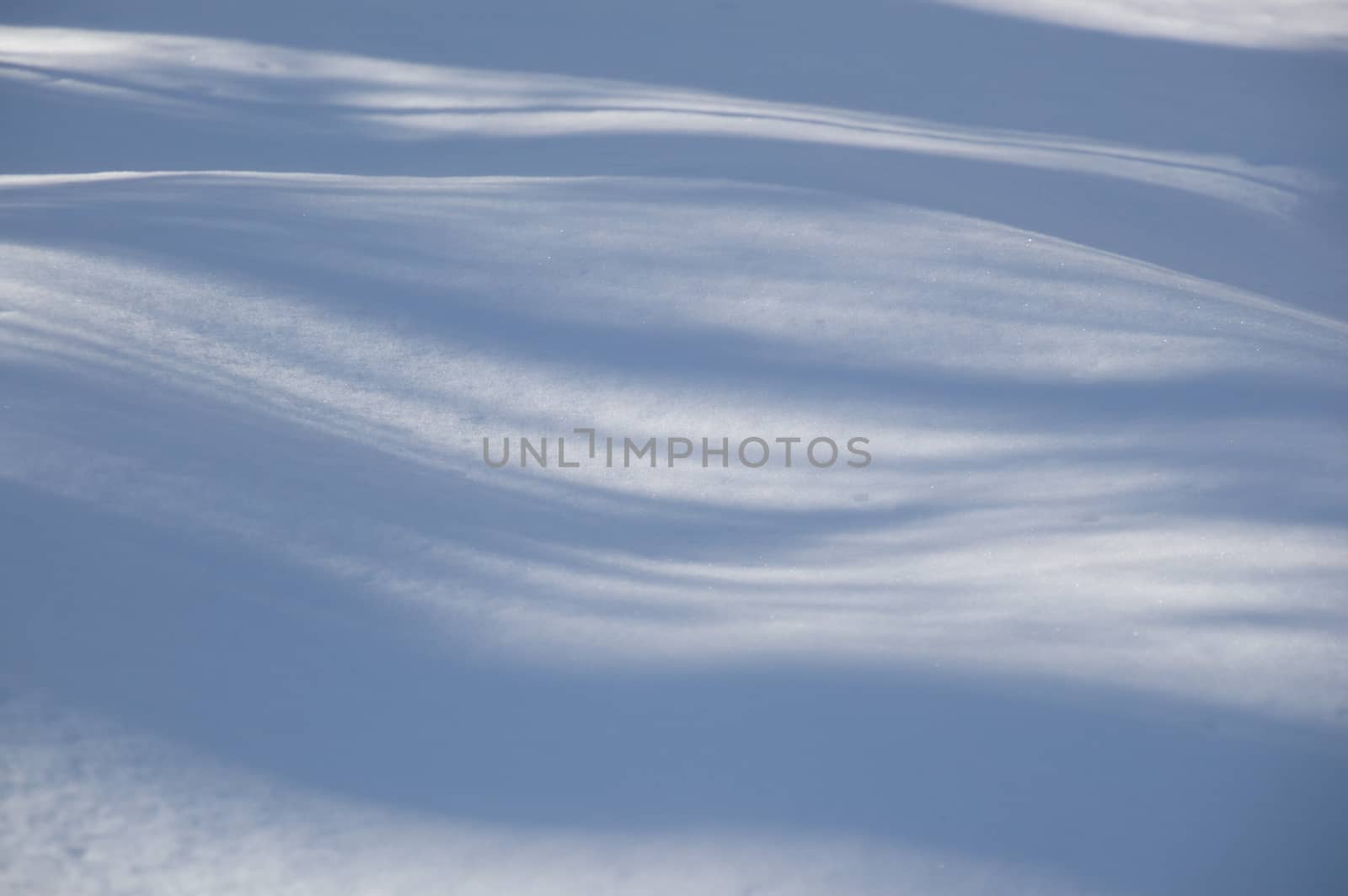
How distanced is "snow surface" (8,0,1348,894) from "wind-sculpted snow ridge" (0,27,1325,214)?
0.12 m

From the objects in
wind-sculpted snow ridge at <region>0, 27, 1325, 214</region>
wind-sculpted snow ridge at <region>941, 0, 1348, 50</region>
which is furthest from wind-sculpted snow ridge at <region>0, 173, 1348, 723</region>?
wind-sculpted snow ridge at <region>941, 0, 1348, 50</region>

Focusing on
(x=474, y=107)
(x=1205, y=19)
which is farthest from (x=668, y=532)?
(x=1205, y=19)

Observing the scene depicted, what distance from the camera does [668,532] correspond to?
2027 millimetres

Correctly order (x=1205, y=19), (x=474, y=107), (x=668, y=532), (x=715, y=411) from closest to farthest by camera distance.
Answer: (x=668, y=532)
(x=715, y=411)
(x=474, y=107)
(x=1205, y=19)

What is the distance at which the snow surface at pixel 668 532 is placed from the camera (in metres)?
1.33

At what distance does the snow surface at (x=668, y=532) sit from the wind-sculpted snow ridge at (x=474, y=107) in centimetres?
12

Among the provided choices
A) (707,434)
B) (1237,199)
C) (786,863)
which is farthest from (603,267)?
(1237,199)

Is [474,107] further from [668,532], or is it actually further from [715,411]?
[668,532]

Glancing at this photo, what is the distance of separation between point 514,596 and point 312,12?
4910 mm

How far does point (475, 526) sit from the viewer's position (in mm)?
1933

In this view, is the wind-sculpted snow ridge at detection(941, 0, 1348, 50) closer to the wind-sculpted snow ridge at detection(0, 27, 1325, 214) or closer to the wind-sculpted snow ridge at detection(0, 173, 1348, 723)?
the wind-sculpted snow ridge at detection(0, 27, 1325, 214)

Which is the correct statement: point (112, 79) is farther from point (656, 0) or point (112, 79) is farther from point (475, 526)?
point (475, 526)

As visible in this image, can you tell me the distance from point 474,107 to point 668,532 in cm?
311

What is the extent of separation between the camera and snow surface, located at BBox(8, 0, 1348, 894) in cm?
133
